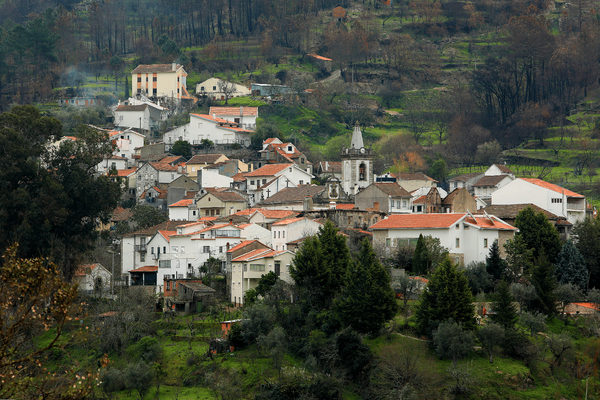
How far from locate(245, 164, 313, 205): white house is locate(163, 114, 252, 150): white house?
13.0 m

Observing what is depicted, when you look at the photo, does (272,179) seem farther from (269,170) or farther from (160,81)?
(160,81)

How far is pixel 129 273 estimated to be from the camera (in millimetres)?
61406

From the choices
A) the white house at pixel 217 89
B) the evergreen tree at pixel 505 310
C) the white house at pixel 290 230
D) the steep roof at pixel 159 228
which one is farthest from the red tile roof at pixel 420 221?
the white house at pixel 217 89

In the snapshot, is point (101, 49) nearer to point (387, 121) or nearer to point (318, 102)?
point (318, 102)

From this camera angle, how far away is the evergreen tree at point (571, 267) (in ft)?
167

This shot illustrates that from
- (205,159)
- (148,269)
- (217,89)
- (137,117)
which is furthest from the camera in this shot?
(217,89)

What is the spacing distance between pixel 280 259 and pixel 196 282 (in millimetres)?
6143

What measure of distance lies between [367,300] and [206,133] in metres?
51.6

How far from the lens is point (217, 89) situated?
11288cm

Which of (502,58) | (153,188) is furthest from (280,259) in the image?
(502,58)

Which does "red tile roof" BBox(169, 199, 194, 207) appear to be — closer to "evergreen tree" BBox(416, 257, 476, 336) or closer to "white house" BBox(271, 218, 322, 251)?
"white house" BBox(271, 218, 322, 251)

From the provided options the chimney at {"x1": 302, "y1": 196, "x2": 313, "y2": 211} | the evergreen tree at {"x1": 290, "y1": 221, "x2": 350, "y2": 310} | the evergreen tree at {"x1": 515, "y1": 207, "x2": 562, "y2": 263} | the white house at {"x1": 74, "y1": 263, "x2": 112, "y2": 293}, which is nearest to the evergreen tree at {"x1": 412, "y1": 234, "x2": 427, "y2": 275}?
the evergreen tree at {"x1": 290, "y1": 221, "x2": 350, "y2": 310}

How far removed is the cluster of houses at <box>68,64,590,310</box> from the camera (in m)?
54.4

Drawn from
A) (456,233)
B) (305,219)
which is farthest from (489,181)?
(305,219)
